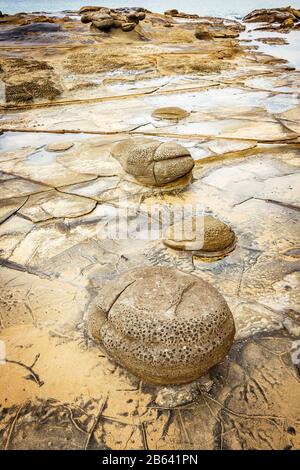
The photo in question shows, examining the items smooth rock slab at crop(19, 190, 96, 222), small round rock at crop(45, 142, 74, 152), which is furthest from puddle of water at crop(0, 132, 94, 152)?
smooth rock slab at crop(19, 190, 96, 222)

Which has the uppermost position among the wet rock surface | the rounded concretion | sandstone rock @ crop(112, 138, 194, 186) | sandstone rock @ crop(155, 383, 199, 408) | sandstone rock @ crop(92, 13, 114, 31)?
the wet rock surface

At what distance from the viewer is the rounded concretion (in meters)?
1.57

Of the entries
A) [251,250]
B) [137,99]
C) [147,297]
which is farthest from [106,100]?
[147,297]

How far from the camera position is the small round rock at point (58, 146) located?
463 centimetres

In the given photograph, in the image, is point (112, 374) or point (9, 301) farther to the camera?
point (9, 301)

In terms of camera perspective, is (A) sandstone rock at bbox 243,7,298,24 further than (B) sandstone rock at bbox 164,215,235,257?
Yes

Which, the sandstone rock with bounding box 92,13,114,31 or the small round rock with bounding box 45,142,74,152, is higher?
the sandstone rock with bounding box 92,13,114,31

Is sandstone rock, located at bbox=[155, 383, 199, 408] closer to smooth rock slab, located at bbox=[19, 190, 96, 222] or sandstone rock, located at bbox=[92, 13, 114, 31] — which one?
smooth rock slab, located at bbox=[19, 190, 96, 222]

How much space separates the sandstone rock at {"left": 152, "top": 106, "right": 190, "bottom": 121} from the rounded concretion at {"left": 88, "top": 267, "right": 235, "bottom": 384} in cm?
466

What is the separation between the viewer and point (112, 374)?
1702mm

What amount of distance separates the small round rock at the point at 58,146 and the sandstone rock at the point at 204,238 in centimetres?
287

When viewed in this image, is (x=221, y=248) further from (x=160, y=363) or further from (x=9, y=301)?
(x=9, y=301)

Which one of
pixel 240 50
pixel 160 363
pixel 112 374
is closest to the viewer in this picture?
pixel 160 363
